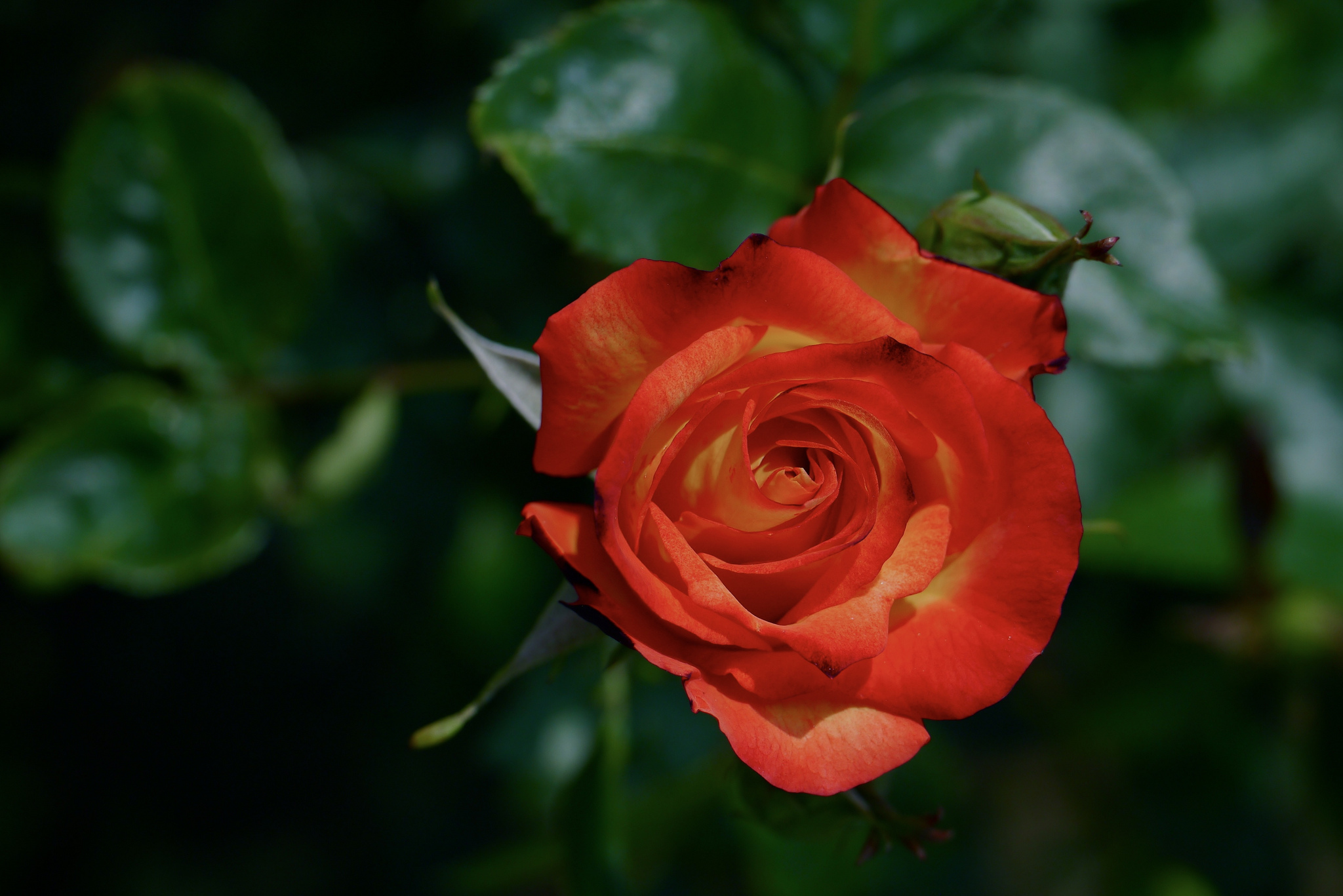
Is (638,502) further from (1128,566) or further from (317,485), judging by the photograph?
(1128,566)

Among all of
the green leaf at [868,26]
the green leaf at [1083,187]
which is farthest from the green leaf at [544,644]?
the green leaf at [868,26]

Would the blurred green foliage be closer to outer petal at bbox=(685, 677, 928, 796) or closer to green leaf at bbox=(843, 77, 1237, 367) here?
green leaf at bbox=(843, 77, 1237, 367)

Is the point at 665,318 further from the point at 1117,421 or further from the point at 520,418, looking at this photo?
the point at 1117,421

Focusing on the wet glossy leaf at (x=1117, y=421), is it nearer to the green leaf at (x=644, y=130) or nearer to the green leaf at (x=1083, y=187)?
the green leaf at (x=1083, y=187)

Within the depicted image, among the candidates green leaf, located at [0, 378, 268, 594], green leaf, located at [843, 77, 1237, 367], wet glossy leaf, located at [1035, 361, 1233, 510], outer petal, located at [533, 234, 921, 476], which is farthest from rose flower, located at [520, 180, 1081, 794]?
wet glossy leaf, located at [1035, 361, 1233, 510]

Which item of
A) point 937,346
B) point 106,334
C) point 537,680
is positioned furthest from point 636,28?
point 537,680

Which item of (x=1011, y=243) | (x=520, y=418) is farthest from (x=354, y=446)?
(x=1011, y=243)

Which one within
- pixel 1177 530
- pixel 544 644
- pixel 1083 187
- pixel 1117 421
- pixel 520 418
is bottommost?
pixel 1177 530
